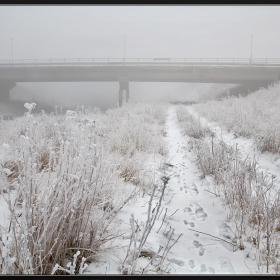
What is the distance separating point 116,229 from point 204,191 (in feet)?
5.17

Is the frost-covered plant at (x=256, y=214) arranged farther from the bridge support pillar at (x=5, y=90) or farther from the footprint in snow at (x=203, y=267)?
the bridge support pillar at (x=5, y=90)

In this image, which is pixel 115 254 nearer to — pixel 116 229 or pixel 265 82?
pixel 116 229

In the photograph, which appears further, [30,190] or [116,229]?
[116,229]

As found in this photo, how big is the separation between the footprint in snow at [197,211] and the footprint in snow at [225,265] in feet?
2.16

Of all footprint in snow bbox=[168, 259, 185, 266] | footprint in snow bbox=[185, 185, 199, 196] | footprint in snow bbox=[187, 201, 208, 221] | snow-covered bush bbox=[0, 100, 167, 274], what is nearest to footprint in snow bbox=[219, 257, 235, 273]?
footprint in snow bbox=[168, 259, 185, 266]

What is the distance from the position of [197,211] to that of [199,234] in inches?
19.3

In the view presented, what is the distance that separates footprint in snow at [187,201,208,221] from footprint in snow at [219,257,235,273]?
658 millimetres

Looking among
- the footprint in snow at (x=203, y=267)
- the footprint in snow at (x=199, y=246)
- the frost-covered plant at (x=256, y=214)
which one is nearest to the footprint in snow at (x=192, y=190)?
the frost-covered plant at (x=256, y=214)

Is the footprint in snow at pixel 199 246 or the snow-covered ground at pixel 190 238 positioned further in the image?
the footprint in snow at pixel 199 246

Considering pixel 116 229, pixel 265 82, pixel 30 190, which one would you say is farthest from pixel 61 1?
pixel 265 82

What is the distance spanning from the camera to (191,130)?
6758 millimetres

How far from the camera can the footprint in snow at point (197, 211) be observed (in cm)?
239

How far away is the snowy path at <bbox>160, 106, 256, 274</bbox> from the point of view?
5.25ft

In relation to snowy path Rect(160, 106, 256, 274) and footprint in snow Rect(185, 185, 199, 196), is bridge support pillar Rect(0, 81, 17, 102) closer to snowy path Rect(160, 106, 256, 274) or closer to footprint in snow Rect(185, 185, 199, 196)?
snowy path Rect(160, 106, 256, 274)
